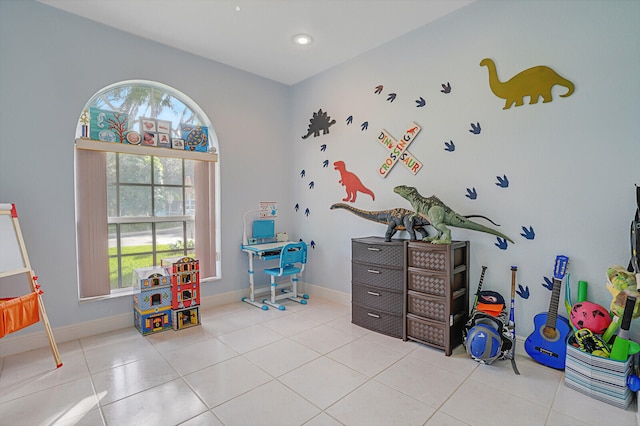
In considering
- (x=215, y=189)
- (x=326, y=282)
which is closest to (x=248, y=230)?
(x=215, y=189)

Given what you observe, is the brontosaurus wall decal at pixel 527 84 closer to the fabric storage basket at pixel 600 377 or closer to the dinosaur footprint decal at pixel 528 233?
the dinosaur footprint decal at pixel 528 233

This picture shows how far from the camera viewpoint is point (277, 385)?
6.98ft

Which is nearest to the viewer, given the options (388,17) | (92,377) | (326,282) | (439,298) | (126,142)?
(92,377)

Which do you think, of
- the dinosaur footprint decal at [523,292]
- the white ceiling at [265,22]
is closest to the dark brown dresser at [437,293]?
the dinosaur footprint decal at [523,292]

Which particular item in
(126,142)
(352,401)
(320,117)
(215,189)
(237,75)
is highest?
(237,75)

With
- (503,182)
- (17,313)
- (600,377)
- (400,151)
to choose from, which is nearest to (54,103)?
(17,313)

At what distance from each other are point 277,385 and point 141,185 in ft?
8.32

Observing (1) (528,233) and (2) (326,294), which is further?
(2) (326,294)

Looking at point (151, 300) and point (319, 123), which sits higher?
point (319, 123)

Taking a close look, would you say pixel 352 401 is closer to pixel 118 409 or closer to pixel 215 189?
pixel 118 409

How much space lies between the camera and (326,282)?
4.12 metres

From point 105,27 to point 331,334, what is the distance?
12.1 ft

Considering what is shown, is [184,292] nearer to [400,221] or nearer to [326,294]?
[326,294]

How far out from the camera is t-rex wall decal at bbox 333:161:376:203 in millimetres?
3684
